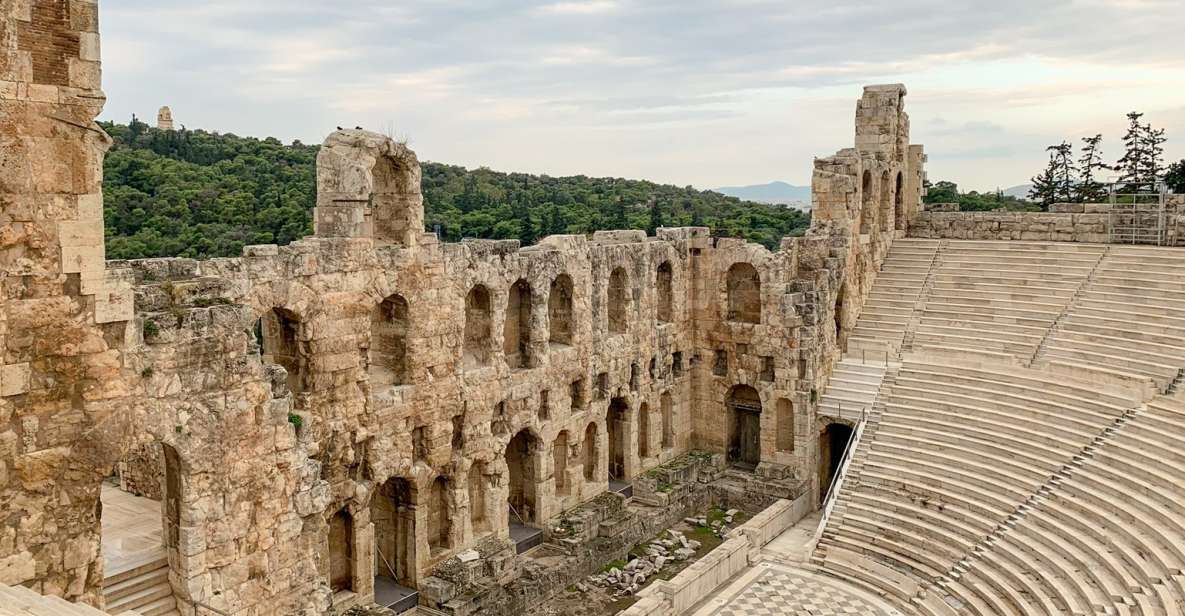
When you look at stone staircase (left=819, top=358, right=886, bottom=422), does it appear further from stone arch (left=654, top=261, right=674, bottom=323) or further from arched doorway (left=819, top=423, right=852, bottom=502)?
stone arch (left=654, top=261, right=674, bottom=323)

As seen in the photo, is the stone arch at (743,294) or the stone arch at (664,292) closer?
the stone arch at (664,292)

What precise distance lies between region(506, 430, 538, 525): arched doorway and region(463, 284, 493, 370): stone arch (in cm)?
256

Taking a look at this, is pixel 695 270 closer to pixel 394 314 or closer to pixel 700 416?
pixel 700 416

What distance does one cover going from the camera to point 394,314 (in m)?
21.1

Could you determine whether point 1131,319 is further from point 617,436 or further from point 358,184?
point 358,184

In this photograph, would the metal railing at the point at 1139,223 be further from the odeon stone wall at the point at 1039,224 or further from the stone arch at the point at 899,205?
the stone arch at the point at 899,205

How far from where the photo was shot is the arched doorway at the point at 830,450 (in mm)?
28844

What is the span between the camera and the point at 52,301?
1324 centimetres

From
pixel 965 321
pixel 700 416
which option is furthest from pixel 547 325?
pixel 965 321

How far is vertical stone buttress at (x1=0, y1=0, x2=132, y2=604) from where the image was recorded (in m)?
12.8

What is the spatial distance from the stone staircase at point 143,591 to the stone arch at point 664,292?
17063mm

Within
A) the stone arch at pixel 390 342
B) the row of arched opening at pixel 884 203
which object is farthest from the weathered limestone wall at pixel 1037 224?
the stone arch at pixel 390 342

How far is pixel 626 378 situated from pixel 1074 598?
13.1m

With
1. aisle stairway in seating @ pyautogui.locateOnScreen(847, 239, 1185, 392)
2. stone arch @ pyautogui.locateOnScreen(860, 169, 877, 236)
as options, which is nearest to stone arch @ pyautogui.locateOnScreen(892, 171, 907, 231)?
aisle stairway in seating @ pyautogui.locateOnScreen(847, 239, 1185, 392)
